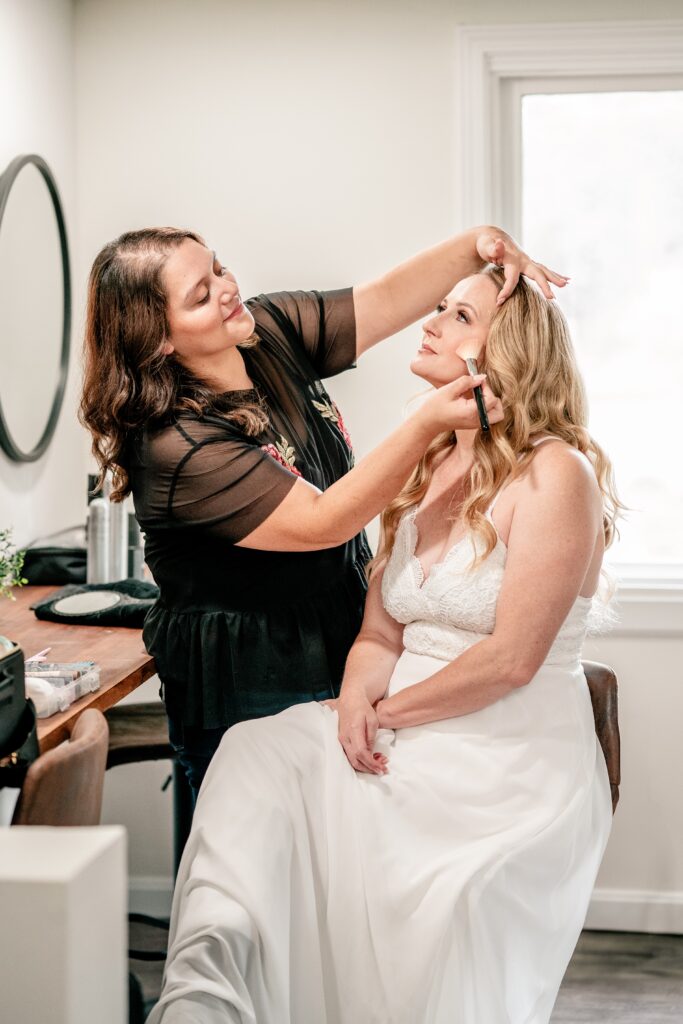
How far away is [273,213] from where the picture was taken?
2764 millimetres

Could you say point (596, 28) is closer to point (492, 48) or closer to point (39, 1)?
point (492, 48)

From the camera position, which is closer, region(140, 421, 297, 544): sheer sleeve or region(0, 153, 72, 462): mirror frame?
region(140, 421, 297, 544): sheer sleeve

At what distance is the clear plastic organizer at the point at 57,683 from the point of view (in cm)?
156

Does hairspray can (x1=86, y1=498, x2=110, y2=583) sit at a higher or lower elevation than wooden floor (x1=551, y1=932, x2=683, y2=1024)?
higher

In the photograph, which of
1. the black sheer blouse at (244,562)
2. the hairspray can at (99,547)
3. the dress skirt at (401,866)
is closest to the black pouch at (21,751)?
the dress skirt at (401,866)

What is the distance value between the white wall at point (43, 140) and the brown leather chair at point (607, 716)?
1.39 metres

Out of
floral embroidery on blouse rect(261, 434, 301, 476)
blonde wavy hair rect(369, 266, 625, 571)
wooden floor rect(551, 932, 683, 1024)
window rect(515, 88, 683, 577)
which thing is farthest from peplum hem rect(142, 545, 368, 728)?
window rect(515, 88, 683, 577)

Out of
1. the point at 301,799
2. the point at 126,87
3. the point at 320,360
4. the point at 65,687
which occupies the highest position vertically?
the point at 126,87

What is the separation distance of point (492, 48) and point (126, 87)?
0.94 meters

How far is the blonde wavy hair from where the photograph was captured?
1.75 m

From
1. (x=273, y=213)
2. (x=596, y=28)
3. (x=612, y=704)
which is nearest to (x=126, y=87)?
(x=273, y=213)

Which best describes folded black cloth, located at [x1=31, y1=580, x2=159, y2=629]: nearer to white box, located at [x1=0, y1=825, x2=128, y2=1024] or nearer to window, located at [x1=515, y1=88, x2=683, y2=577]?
window, located at [x1=515, y1=88, x2=683, y2=577]

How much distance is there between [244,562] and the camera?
173 centimetres

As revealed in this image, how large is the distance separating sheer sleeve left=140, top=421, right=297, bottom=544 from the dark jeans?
34cm
